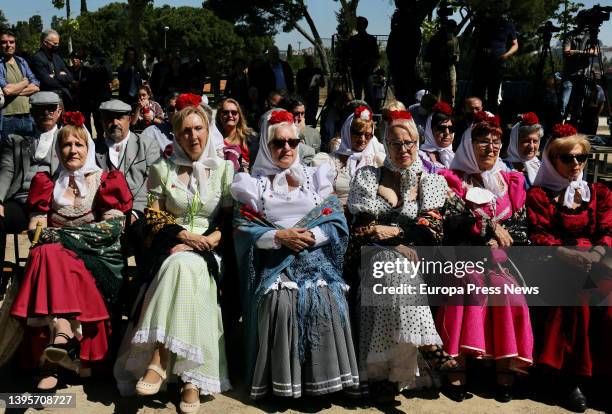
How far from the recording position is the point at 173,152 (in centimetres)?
443

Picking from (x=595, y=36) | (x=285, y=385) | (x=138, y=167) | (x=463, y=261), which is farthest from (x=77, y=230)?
(x=595, y=36)

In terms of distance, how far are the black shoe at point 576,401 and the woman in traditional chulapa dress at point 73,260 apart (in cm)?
285

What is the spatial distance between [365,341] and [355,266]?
1.62 feet

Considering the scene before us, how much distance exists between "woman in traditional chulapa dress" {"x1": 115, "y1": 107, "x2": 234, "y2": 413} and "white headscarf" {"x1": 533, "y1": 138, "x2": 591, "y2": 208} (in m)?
2.15

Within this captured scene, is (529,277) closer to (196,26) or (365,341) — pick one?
(365,341)

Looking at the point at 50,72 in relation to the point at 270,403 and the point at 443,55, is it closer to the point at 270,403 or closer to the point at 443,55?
the point at 443,55

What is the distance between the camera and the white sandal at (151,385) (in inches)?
144

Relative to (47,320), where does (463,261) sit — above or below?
above

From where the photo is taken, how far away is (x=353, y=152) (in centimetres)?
537

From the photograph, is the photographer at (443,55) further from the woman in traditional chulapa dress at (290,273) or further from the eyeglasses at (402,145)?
the woman in traditional chulapa dress at (290,273)

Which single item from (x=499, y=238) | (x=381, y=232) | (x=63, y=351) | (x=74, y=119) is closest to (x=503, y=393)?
(x=499, y=238)

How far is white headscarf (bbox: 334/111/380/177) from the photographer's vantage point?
5.30m

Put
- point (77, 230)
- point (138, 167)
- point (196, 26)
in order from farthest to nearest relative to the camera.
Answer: point (196, 26), point (138, 167), point (77, 230)

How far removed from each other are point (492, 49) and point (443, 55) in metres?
0.72
